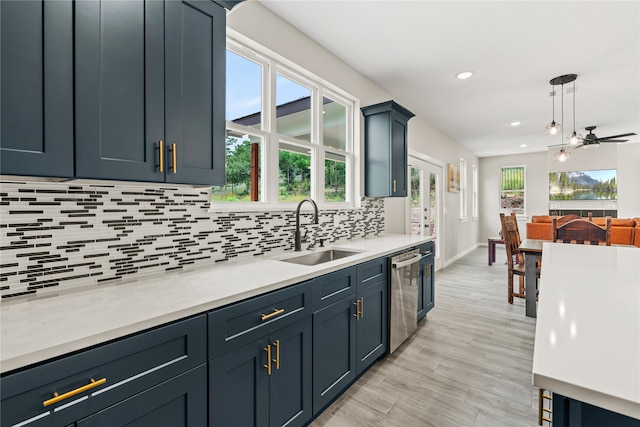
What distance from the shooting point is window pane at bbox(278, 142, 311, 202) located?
2.60m

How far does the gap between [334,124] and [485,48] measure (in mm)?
1614

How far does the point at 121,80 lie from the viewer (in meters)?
1.22

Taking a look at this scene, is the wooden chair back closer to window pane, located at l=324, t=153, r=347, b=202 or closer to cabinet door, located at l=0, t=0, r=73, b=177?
window pane, located at l=324, t=153, r=347, b=202

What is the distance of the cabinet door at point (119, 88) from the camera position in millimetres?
1121

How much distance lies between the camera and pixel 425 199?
5363mm

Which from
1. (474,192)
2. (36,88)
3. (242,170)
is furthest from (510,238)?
(474,192)

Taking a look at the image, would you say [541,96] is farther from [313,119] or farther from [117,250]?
[117,250]

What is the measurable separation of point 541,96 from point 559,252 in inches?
128

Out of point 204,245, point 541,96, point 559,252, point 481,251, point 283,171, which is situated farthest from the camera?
point 481,251

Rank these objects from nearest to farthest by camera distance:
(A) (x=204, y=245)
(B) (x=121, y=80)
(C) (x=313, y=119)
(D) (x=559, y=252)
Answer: (B) (x=121, y=80) → (A) (x=204, y=245) → (D) (x=559, y=252) → (C) (x=313, y=119)

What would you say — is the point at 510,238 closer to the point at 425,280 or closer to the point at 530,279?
the point at 530,279

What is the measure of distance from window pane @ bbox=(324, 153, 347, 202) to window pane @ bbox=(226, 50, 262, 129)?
0.96m

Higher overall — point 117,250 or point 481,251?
point 117,250

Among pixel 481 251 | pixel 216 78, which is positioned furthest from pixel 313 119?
pixel 481 251
